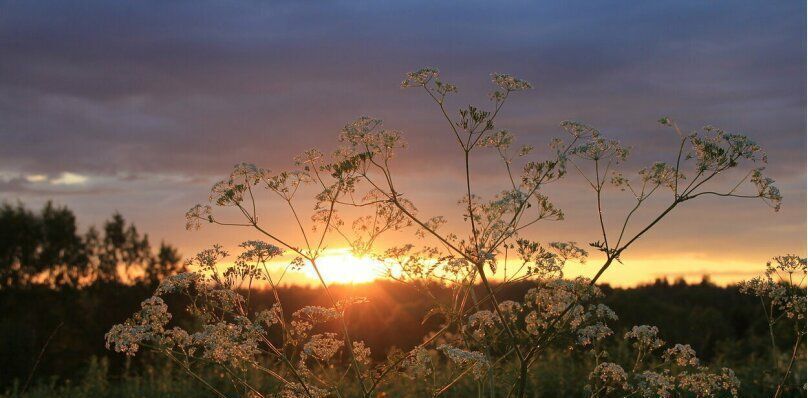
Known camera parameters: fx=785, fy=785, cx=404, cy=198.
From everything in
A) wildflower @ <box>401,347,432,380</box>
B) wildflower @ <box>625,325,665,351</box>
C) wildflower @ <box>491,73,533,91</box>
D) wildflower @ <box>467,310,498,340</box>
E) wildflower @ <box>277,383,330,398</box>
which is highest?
wildflower @ <box>491,73,533,91</box>

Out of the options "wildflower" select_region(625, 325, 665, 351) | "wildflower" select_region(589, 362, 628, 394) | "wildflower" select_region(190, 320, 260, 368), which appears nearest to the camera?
"wildflower" select_region(190, 320, 260, 368)

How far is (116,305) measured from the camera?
21641 millimetres

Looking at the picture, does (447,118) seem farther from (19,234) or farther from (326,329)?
(19,234)

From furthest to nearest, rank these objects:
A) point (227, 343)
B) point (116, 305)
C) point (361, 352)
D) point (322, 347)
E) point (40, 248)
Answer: point (40, 248) < point (116, 305) < point (361, 352) < point (322, 347) < point (227, 343)

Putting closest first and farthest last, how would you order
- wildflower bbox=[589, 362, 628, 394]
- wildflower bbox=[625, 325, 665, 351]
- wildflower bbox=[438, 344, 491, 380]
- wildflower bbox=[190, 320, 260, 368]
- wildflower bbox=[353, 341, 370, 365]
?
1. wildflower bbox=[438, 344, 491, 380]
2. wildflower bbox=[190, 320, 260, 368]
3. wildflower bbox=[589, 362, 628, 394]
4. wildflower bbox=[353, 341, 370, 365]
5. wildflower bbox=[625, 325, 665, 351]

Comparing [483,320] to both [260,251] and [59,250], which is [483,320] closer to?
[260,251]

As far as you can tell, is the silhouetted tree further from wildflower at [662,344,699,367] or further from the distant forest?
wildflower at [662,344,699,367]

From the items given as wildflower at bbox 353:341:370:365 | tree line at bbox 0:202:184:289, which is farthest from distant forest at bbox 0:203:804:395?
wildflower at bbox 353:341:370:365

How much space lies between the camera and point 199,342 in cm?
476

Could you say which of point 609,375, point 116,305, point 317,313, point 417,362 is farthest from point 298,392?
point 116,305

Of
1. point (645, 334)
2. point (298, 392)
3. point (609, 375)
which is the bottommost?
point (298, 392)

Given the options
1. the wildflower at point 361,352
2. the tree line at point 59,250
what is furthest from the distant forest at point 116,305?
the wildflower at point 361,352

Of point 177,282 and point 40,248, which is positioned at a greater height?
point 40,248

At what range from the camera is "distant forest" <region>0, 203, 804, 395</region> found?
57.5ft
